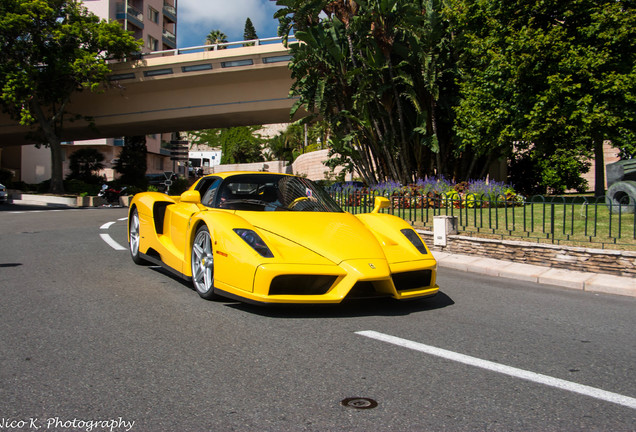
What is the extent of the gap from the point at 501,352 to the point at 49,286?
479 cm

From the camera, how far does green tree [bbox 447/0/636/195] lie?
15.2 m

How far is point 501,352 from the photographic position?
156 inches

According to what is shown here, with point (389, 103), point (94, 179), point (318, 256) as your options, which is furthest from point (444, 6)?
point (94, 179)

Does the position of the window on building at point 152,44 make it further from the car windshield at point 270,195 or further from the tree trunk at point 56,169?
the car windshield at point 270,195

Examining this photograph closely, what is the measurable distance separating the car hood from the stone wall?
11.5 feet

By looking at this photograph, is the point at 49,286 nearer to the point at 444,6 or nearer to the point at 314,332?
the point at 314,332

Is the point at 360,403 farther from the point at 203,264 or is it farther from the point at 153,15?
the point at 153,15

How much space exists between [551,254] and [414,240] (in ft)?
10.3

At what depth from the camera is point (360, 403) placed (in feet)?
9.77

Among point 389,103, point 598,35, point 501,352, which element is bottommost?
point 501,352

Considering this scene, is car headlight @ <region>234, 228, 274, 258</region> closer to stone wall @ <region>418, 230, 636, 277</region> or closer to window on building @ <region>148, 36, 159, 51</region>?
stone wall @ <region>418, 230, 636, 277</region>

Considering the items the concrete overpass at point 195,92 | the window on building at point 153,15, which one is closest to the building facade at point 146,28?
the window on building at point 153,15

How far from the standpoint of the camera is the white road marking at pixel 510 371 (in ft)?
10.2

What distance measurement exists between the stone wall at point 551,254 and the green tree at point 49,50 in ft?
85.6
